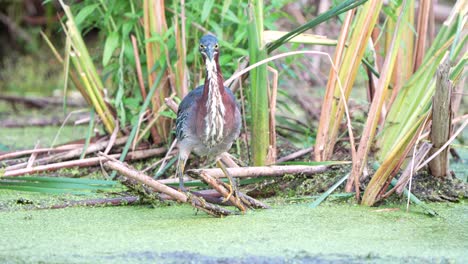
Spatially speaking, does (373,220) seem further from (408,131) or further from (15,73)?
(15,73)

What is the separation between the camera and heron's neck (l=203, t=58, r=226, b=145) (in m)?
3.52

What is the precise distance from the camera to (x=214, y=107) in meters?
3.58

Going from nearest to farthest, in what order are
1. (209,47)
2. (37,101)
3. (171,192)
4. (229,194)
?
(171,192)
(229,194)
(209,47)
(37,101)

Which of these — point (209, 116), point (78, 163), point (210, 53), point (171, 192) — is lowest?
point (78, 163)

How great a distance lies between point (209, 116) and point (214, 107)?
0.05 m

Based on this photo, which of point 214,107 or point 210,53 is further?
point 214,107

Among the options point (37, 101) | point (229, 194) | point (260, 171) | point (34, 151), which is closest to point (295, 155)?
point (260, 171)

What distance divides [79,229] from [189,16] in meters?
1.49

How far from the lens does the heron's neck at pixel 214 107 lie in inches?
139

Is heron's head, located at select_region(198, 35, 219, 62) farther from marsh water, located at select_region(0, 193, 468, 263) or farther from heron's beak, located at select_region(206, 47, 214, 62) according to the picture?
marsh water, located at select_region(0, 193, 468, 263)

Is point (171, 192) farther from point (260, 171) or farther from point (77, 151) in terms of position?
point (77, 151)

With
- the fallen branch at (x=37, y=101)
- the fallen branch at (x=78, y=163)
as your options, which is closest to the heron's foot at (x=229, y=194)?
the fallen branch at (x=78, y=163)

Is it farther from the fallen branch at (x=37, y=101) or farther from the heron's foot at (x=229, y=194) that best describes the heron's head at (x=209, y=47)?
the fallen branch at (x=37, y=101)

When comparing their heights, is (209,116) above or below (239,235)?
above
